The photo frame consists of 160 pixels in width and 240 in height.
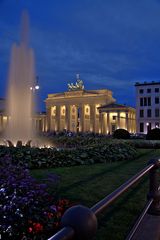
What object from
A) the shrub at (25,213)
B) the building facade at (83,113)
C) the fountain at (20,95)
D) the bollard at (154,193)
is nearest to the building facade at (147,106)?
the building facade at (83,113)

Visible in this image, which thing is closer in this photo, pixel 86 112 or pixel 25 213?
pixel 25 213

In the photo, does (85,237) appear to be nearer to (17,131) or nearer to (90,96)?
(17,131)

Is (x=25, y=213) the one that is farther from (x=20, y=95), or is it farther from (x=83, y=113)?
(x=83, y=113)

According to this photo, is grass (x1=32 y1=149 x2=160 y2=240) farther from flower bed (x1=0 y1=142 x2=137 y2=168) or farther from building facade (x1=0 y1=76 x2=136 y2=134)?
building facade (x1=0 y1=76 x2=136 y2=134)

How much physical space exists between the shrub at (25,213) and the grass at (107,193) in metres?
0.93

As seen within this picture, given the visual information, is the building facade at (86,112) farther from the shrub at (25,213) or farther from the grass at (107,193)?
the shrub at (25,213)

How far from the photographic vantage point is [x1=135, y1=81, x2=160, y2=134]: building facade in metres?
90.3

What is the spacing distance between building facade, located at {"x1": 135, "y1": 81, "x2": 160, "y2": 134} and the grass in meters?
81.2

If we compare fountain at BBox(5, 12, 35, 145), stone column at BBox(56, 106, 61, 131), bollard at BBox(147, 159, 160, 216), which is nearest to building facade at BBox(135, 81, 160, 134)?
stone column at BBox(56, 106, 61, 131)

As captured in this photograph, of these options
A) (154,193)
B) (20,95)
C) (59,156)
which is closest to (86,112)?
(20,95)

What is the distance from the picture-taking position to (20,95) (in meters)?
23.8

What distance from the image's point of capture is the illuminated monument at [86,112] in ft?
327

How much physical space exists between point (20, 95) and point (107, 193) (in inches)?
683

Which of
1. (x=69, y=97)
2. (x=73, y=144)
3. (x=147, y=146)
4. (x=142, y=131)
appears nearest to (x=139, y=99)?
(x=142, y=131)
